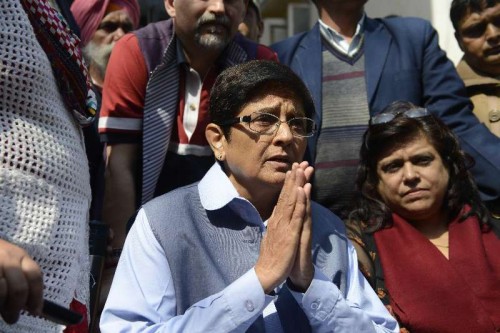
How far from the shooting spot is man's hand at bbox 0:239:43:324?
5.59ft

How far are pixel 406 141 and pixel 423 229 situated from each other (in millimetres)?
381

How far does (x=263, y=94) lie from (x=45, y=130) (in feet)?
3.48

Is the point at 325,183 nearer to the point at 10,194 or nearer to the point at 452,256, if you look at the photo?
the point at 452,256

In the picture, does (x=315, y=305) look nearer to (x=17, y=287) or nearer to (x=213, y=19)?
(x=17, y=287)

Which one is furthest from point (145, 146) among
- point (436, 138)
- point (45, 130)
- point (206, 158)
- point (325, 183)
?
point (45, 130)

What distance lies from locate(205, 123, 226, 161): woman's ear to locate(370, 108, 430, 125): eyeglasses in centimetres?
102

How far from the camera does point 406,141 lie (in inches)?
162

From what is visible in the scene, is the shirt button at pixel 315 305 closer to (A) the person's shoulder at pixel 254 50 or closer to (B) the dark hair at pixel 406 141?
(B) the dark hair at pixel 406 141

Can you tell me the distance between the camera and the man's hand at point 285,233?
275 cm

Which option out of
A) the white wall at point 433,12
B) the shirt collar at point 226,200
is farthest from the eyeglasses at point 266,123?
the white wall at point 433,12

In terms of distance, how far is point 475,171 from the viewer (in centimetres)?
430

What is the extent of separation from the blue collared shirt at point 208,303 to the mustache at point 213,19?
1177mm

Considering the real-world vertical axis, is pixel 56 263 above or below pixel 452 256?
above

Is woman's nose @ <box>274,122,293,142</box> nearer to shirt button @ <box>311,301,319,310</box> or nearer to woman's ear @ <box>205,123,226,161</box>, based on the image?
woman's ear @ <box>205,123,226,161</box>
